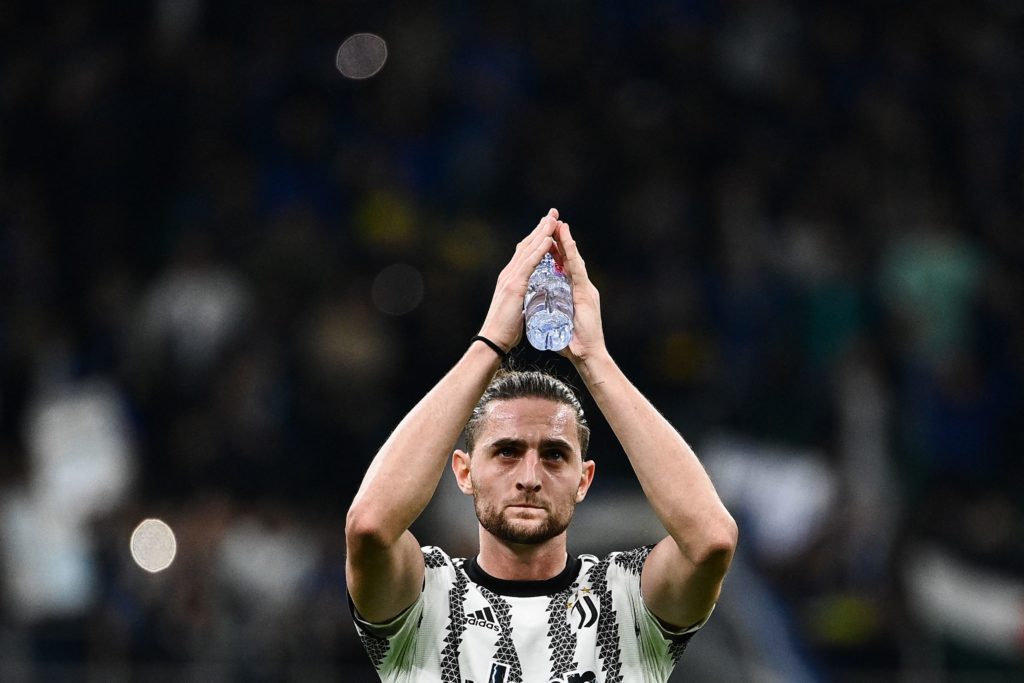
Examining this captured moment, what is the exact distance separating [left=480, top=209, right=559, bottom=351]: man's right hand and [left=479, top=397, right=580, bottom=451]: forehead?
0.76ft

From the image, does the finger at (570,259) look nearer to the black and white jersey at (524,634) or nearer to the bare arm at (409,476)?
the bare arm at (409,476)

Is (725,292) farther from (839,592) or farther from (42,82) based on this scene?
(42,82)

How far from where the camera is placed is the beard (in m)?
4.64

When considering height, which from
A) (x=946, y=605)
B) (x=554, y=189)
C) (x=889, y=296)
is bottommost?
(x=946, y=605)

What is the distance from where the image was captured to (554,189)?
1155 cm

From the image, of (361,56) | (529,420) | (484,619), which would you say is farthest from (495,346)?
(361,56)

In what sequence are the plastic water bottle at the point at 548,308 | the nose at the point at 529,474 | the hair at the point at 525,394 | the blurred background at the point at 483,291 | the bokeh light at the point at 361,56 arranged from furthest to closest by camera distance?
the bokeh light at the point at 361,56 → the blurred background at the point at 483,291 → the hair at the point at 525,394 → the nose at the point at 529,474 → the plastic water bottle at the point at 548,308

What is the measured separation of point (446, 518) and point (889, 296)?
363 centimetres

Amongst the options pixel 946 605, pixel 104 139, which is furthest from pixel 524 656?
→ pixel 104 139

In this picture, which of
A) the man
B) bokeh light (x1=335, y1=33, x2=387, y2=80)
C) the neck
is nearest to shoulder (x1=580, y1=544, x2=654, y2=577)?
the man

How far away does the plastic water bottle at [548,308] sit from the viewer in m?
4.50

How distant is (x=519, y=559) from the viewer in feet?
15.7

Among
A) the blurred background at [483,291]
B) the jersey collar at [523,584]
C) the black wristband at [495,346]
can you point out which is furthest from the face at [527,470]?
the blurred background at [483,291]

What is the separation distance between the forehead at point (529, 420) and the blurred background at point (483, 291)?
14.6 feet
